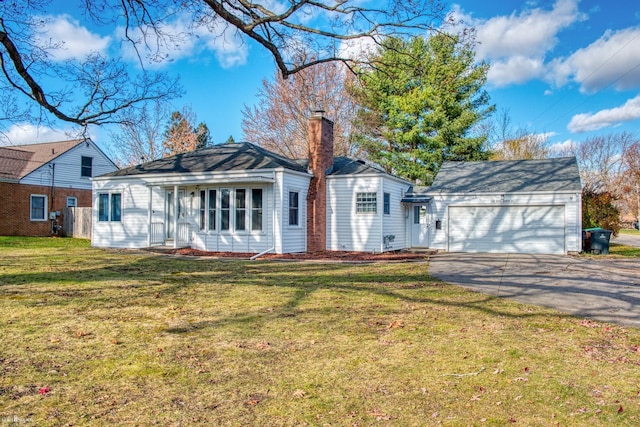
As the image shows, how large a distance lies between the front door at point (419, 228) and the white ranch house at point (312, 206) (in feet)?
3.00

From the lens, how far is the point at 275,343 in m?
5.05

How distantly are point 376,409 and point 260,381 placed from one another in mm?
1073

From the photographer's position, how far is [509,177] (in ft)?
67.7

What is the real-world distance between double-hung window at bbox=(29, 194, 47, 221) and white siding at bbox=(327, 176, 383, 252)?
19.5 metres

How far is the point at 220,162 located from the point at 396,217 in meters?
7.70

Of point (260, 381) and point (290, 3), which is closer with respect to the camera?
point (260, 381)

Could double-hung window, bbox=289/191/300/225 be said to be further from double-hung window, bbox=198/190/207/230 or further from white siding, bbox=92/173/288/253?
double-hung window, bbox=198/190/207/230

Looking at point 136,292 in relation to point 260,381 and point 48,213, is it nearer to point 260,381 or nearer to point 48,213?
point 260,381

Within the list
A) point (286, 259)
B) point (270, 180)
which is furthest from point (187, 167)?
point (286, 259)

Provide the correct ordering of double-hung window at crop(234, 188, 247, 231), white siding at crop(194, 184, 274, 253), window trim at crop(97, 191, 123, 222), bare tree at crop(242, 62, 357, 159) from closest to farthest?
white siding at crop(194, 184, 274, 253) < double-hung window at crop(234, 188, 247, 231) < window trim at crop(97, 191, 123, 222) < bare tree at crop(242, 62, 357, 159)

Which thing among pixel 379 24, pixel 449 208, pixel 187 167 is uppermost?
pixel 379 24

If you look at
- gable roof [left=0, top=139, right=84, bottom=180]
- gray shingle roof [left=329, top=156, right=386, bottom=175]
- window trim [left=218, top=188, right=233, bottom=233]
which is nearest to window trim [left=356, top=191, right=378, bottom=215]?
gray shingle roof [left=329, top=156, right=386, bottom=175]

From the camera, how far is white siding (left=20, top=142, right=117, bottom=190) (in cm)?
2783

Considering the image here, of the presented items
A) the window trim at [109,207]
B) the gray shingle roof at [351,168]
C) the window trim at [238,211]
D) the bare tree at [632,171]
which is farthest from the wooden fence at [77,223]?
the bare tree at [632,171]
